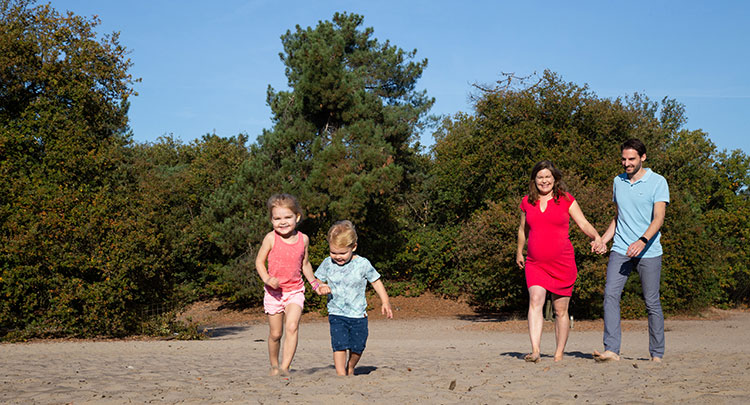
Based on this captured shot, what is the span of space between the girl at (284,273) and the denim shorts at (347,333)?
1.28 feet

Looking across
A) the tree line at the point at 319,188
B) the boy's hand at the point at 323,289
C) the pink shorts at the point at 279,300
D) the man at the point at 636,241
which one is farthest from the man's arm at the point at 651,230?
the tree line at the point at 319,188

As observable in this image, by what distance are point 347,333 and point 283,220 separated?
1247mm

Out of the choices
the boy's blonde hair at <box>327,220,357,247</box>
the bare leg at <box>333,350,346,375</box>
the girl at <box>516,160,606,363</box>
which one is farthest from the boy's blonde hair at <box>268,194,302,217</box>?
the girl at <box>516,160,606,363</box>

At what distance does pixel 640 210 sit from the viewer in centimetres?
641

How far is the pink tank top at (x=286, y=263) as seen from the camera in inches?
241

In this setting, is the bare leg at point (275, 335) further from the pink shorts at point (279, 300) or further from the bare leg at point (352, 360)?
the bare leg at point (352, 360)

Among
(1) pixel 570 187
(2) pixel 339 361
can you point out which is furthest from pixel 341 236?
(1) pixel 570 187

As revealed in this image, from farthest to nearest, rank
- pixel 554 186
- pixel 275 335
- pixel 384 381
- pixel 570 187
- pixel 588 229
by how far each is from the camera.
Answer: pixel 570 187 < pixel 554 186 < pixel 588 229 < pixel 275 335 < pixel 384 381

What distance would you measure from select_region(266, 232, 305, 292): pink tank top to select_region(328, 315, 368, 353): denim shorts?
0.55m

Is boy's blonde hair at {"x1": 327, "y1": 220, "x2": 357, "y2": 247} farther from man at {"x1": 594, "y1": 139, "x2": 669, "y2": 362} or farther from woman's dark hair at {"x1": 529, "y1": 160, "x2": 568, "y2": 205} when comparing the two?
man at {"x1": 594, "y1": 139, "x2": 669, "y2": 362}

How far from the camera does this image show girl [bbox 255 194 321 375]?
610 centimetres

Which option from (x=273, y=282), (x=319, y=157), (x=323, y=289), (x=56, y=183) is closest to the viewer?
(x=323, y=289)

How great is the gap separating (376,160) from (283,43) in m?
8.51

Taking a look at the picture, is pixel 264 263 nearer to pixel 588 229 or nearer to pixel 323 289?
pixel 323 289
